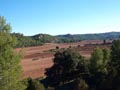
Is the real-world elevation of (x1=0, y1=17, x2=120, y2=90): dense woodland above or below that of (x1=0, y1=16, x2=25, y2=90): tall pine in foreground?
below

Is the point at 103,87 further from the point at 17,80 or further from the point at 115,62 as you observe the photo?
the point at 17,80

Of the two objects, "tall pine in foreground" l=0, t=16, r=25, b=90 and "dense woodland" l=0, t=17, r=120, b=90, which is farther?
"dense woodland" l=0, t=17, r=120, b=90

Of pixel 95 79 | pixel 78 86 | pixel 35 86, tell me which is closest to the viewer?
pixel 35 86

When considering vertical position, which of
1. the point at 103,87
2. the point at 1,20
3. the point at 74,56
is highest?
the point at 1,20

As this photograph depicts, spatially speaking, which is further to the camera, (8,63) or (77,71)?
(77,71)

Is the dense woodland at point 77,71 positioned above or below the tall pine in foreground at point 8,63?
below

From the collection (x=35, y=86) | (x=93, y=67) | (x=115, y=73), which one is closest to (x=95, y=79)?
(x=93, y=67)

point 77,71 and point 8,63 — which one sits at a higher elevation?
point 8,63

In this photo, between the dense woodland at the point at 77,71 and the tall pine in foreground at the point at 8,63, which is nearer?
the tall pine in foreground at the point at 8,63
